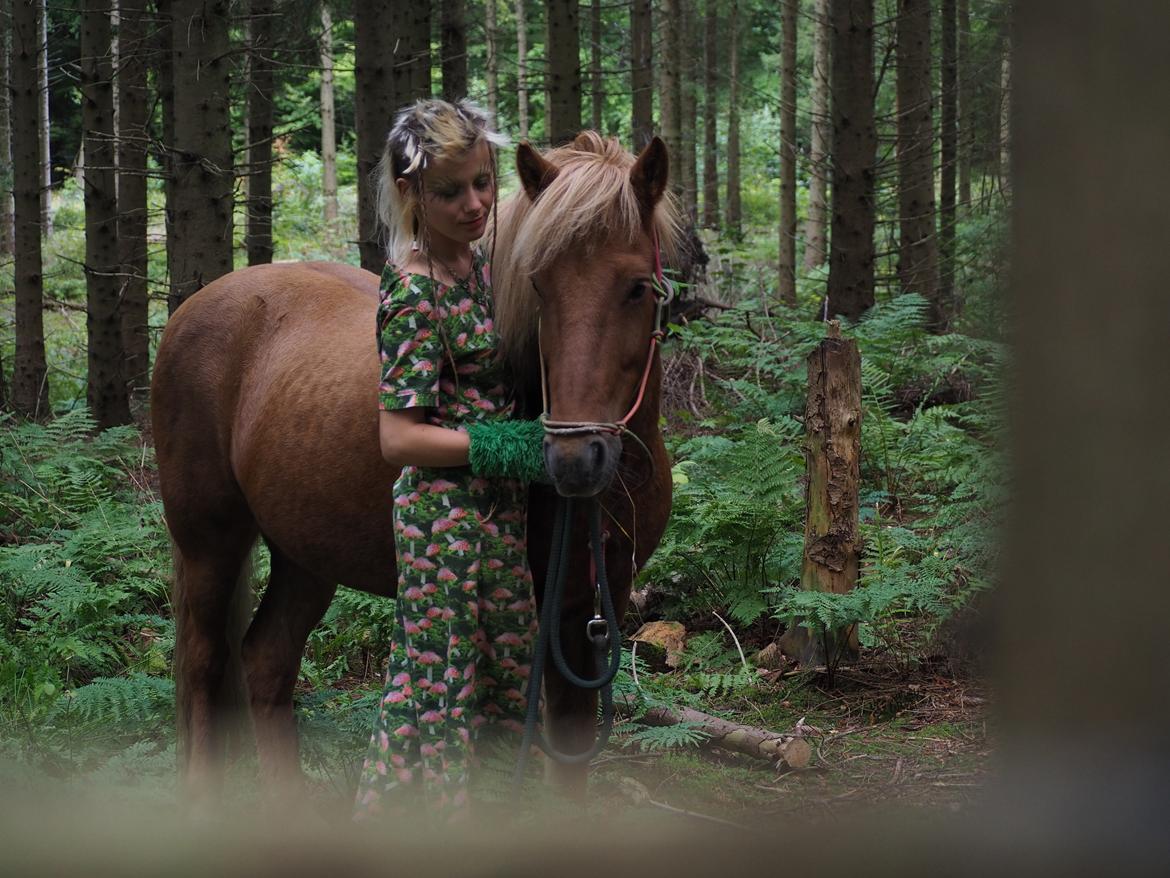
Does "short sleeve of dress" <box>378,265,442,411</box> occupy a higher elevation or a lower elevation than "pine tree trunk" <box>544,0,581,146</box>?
lower

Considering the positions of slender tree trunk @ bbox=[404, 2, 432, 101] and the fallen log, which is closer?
the fallen log

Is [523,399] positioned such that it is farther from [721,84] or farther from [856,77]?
[721,84]

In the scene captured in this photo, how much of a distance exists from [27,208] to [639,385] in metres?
9.60

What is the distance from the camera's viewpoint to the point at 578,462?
275 centimetres

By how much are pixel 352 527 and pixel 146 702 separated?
1554 mm

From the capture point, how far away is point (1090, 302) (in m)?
0.55

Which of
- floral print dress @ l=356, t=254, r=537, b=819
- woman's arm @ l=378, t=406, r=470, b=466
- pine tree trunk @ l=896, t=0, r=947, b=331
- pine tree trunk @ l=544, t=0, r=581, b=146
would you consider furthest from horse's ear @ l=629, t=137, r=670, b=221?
pine tree trunk @ l=896, t=0, r=947, b=331

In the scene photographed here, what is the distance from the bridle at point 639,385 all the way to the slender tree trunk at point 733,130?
19.5m

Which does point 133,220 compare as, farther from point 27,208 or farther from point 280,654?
point 280,654

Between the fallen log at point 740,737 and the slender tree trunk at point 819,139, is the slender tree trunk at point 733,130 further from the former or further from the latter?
the fallen log at point 740,737

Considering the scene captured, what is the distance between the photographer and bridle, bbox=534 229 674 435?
9.14 ft

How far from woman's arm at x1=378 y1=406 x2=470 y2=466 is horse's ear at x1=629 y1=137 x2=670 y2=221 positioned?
0.82 m

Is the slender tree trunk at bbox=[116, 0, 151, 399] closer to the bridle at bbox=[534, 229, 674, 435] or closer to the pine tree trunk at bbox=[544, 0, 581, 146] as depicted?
the pine tree trunk at bbox=[544, 0, 581, 146]

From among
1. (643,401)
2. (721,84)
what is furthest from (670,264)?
(721,84)
